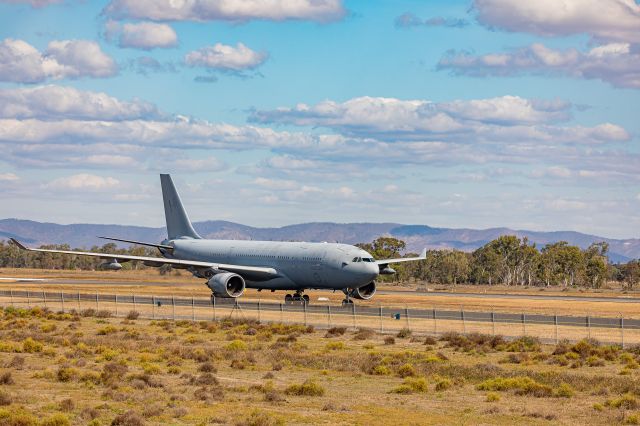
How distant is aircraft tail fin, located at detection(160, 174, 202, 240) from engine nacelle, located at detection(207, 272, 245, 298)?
21.3 meters

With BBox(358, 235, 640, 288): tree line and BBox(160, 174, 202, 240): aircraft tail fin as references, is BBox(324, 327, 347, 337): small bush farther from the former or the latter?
BBox(358, 235, 640, 288): tree line

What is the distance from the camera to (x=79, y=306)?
78.0m

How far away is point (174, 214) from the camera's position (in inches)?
4038

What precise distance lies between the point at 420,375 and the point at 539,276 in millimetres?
150132

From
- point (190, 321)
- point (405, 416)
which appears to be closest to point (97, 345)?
point (190, 321)

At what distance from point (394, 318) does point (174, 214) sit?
4129 centimetres

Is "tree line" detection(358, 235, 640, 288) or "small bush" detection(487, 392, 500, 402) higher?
"tree line" detection(358, 235, 640, 288)

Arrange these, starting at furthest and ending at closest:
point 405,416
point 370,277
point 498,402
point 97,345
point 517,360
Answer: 1. point 370,277
2. point 97,345
3. point 517,360
4. point 498,402
5. point 405,416

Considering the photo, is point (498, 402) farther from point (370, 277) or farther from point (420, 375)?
point (370, 277)

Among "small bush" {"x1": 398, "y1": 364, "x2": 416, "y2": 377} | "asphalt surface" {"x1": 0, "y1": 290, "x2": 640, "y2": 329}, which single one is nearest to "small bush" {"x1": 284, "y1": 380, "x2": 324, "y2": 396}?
"small bush" {"x1": 398, "y1": 364, "x2": 416, "y2": 377}

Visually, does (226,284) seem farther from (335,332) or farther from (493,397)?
(493,397)

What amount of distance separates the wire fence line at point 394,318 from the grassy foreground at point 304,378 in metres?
5.53

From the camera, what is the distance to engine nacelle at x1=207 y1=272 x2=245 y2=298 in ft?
258

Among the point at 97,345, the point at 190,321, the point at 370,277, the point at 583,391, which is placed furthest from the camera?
the point at 370,277
